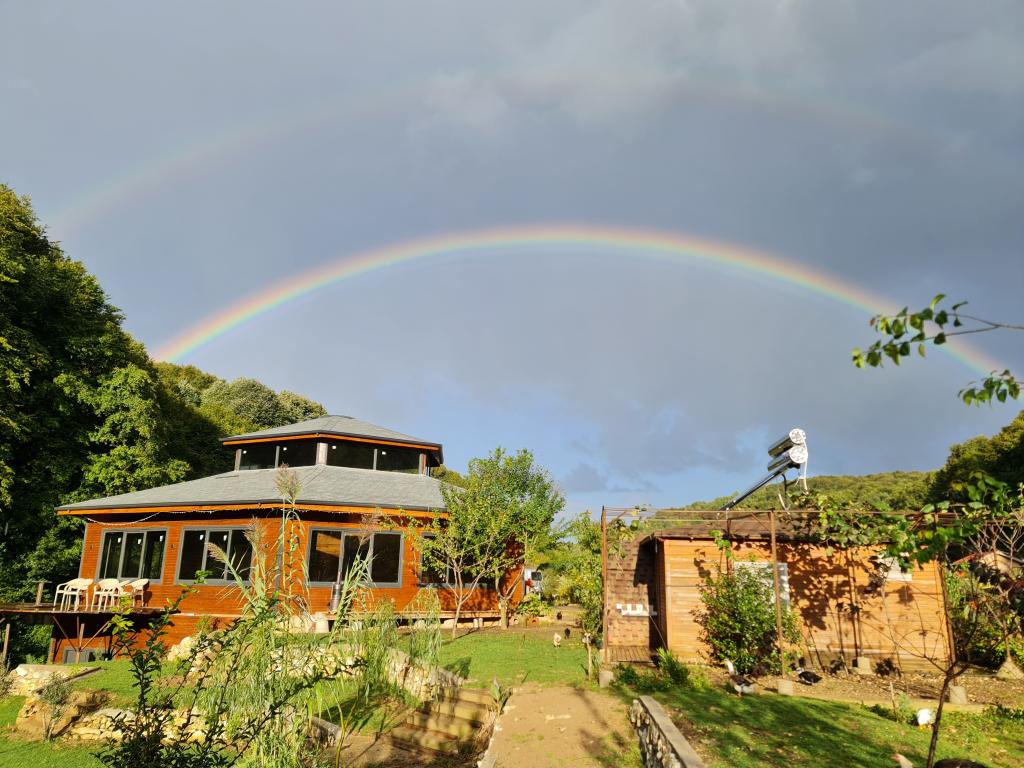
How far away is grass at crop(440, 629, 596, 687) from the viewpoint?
12.1 m

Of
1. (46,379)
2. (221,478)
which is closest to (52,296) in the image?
(46,379)

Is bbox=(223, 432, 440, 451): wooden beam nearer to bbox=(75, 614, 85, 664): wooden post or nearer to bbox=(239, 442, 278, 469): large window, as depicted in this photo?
bbox=(239, 442, 278, 469): large window

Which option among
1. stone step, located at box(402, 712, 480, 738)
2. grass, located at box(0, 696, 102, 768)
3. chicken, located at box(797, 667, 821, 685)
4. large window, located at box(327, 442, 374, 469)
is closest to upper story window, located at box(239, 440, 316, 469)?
large window, located at box(327, 442, 374, 469)

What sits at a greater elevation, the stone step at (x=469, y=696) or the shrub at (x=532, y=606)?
the shrub at (x=532, y=606)

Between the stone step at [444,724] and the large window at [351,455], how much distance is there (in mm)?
15652

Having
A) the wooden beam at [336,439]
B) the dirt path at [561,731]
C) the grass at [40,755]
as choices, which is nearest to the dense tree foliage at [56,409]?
the wooden beam at [336,439]

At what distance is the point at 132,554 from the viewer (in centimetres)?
2119

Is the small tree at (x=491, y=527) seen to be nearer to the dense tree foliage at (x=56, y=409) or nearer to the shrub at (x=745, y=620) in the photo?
the shrub at (x=745, y=620)

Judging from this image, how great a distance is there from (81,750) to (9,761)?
3.26ft

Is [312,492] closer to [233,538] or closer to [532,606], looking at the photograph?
[233,538]

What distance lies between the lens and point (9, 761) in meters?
9.91

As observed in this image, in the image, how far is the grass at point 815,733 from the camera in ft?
25.1

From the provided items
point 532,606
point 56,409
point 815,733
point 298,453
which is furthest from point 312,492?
point 56,409

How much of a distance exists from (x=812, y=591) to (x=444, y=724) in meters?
9.59
